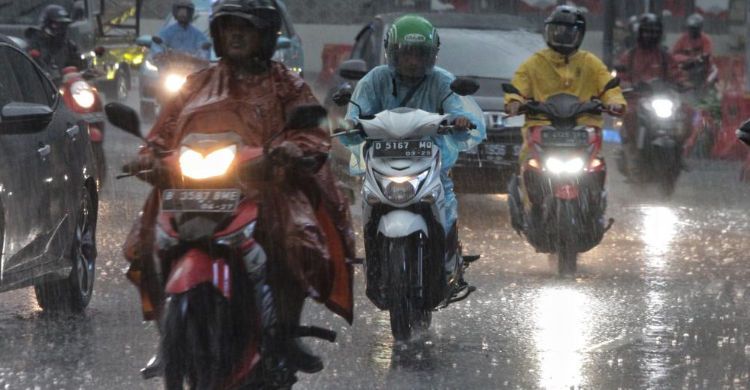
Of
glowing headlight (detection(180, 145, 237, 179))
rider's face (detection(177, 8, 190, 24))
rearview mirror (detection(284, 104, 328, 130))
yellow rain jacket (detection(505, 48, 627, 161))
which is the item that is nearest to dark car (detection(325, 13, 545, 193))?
yellow rain jacket (detection(505, 48, 627, 161))

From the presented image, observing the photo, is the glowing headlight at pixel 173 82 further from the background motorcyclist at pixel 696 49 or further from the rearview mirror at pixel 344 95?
the rearview mirror at pixel 344 95

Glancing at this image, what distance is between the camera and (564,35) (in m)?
11.0

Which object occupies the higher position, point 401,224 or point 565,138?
point 401,224

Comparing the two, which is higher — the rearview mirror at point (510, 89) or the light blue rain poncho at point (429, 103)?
the light blue rain poncho at point (429, 103)

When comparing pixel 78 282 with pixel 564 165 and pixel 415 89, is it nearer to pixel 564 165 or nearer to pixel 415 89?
pixel 415 89

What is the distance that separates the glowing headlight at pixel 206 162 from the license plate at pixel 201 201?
118mm

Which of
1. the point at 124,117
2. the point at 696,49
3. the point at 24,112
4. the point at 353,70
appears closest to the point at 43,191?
the point at 24,112

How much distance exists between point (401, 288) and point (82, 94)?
23.9 ft

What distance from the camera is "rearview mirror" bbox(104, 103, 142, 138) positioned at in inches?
235

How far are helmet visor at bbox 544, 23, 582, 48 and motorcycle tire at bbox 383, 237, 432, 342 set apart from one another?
3.52 meters

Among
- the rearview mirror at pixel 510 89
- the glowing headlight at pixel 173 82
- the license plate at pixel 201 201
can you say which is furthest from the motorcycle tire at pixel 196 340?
the glowing headlight at pixel 173 82

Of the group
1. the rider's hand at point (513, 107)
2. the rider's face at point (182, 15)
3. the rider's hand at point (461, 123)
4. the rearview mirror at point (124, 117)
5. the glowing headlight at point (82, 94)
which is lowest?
the glowing headlight at point (82, 94)

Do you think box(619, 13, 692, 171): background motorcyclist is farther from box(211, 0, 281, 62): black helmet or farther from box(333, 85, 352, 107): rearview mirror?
box(211, 0, 281, 62): black helmet

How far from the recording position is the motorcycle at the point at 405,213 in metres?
7.83
